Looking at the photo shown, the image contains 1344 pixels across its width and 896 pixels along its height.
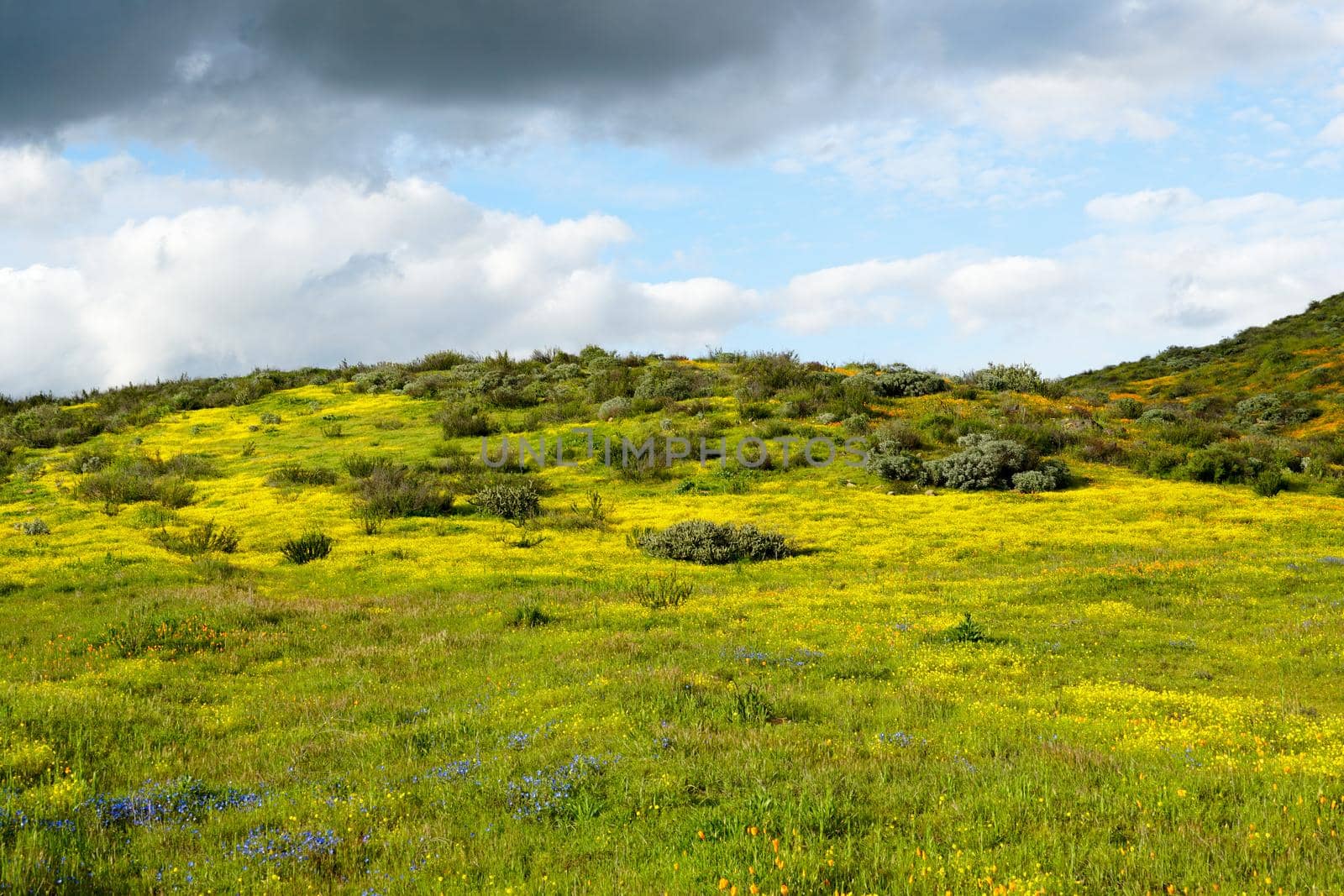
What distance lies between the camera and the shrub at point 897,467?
1272 inches

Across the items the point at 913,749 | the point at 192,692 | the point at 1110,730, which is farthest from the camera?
the point at 192,692

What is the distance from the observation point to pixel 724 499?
3011 centimetres

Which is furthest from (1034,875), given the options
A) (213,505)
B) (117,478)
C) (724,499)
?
(117,478)

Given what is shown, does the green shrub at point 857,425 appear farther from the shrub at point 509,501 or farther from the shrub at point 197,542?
the shrub at point 197,542

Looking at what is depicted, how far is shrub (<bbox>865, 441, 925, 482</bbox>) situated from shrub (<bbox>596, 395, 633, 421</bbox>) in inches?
507

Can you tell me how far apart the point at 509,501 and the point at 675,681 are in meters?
19.1

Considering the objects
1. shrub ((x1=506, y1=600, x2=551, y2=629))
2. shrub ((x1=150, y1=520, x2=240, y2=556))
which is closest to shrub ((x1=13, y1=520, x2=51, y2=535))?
shrub ((x1=150, y1=520, x2=240, y2=556))

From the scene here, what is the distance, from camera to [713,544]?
22922mm

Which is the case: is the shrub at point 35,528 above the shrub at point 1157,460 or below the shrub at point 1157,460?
below

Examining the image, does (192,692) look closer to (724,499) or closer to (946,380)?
(724,499)

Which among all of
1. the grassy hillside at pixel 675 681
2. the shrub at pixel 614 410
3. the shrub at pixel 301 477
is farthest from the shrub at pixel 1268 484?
the shrub at pixel 301 477

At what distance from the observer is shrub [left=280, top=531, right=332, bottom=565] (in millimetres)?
22703

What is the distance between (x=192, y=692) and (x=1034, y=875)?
34.7 ft

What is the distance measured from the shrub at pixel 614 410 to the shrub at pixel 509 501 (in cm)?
1198
